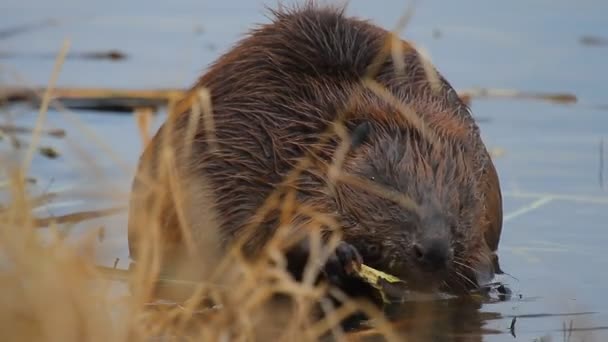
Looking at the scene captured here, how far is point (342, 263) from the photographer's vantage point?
13.1 ft

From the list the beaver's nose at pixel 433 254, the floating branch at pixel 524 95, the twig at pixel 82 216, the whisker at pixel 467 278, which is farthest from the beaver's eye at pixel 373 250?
the floating branch at pixel 524 95

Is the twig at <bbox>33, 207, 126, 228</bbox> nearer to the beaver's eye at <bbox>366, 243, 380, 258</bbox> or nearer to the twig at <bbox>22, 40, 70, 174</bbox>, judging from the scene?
the beaver's eye at <bbox>366, 243, 380, 258</bbox>

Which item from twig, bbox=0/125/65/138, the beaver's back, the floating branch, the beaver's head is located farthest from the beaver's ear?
the floating branch

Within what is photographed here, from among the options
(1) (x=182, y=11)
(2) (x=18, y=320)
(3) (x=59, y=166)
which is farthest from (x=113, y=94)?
(2) (x=18, y=320)

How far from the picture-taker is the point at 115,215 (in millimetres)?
4820

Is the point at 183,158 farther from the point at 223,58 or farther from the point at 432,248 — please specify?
the point at 432,248

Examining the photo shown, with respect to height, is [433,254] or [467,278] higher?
[433,254]

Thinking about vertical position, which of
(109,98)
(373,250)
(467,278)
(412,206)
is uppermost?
(412,206)

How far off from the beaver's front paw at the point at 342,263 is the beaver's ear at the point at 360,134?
316 mm

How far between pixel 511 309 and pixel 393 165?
1.59ft

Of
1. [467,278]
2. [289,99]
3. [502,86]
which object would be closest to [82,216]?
[289,99]

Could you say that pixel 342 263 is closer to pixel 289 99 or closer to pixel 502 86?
pixel 289 99

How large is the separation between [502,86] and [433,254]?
341 cm

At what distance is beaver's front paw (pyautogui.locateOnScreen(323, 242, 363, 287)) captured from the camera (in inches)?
156
